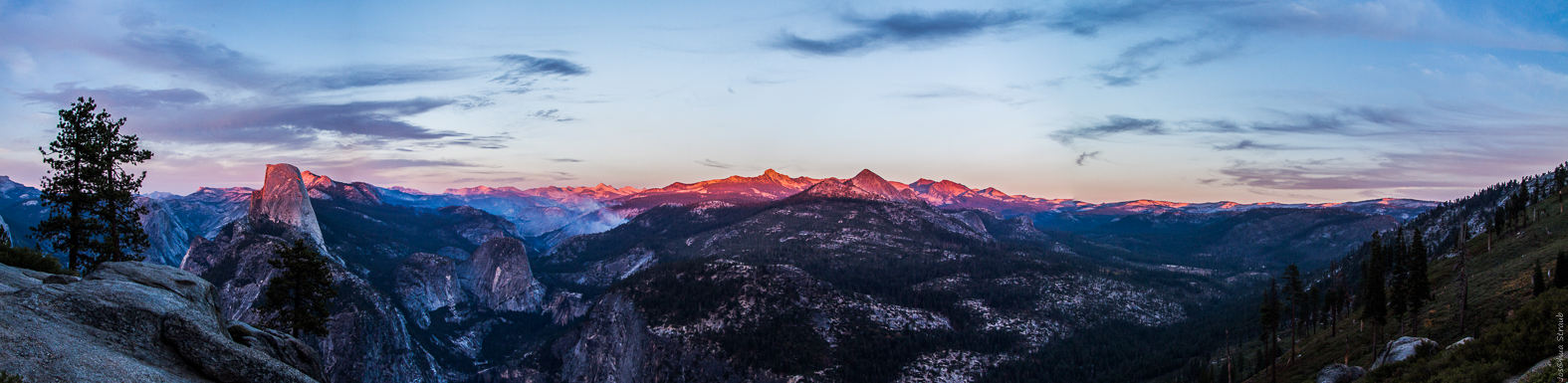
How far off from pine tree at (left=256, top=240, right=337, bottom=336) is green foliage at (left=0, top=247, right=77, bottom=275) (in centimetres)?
1236

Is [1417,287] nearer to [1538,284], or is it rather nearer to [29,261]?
[1538,284]

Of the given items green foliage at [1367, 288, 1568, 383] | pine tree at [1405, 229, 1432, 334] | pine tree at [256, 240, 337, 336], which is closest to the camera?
green foliage at [1367, 288, 1568, 383]

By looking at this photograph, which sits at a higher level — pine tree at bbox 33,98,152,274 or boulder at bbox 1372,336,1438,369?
pine tree at bbox 33,98,152,274

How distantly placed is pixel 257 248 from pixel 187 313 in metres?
203

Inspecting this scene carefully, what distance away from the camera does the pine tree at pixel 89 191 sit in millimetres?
51688

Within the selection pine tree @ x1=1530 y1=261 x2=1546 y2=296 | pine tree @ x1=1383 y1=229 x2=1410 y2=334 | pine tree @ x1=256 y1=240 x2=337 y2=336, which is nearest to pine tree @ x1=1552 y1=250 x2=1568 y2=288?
pine tree @ x1=1530 y1=261 x2=1546 y2=296

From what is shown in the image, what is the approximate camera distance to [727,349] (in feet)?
565

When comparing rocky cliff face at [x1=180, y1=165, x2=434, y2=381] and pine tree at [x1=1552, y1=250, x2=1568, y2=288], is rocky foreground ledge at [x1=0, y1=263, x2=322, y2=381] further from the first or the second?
rocky cliff face at [x1=180, y1=165, x2=434, y2=381]

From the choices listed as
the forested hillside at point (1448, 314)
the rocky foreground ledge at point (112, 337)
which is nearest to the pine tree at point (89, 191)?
the rocky foreground ledge at point (112, 337)

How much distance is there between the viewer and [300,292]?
59125 mm

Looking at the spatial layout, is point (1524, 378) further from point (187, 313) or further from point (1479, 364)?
point (187, 313)

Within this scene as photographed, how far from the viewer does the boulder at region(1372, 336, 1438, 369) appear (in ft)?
189

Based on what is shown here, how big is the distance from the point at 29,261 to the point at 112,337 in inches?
1245

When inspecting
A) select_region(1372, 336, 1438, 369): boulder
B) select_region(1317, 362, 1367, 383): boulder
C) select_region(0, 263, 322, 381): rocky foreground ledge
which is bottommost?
select_region(1317, 362, 1367, 383): boulder
